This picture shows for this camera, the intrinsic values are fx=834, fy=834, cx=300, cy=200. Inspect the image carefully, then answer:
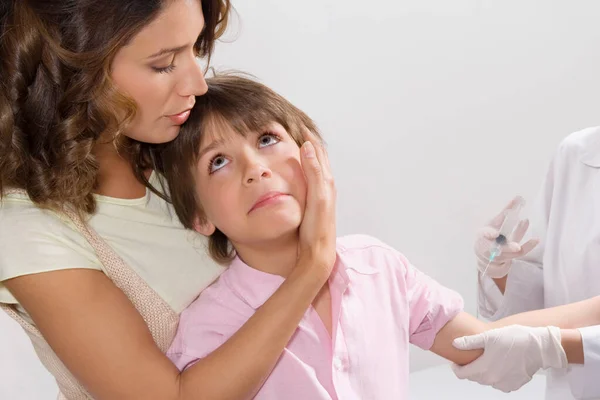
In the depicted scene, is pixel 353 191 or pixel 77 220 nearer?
pixel 77 220

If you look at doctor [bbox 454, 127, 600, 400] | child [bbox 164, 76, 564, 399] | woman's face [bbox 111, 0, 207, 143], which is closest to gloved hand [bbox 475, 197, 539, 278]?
doctor [bbox 454, 127, 600, 400]

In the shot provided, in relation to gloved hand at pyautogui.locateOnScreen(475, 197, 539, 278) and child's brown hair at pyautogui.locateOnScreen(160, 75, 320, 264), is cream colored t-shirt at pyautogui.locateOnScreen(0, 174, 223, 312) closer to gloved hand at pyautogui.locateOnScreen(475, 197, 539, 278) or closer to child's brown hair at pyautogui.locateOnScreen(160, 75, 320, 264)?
child's brown hair at pyautogui.locateOnScreen(160, 75, 320, 264)

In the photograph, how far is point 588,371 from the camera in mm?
1572

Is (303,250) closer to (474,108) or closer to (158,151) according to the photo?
(158,151)

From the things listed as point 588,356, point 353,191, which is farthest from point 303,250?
point 353,191

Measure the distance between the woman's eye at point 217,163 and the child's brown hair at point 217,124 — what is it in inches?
1.1

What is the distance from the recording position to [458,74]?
3047 millimetres

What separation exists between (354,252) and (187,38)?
0.50 m

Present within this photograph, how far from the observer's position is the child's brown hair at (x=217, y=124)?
144cm

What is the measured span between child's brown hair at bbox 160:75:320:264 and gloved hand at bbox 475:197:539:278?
20.0 inches

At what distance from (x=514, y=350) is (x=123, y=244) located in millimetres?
722

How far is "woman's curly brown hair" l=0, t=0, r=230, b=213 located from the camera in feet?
4.11

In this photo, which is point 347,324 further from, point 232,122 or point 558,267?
point 558,267

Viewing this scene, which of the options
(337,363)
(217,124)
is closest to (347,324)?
(337,363)
